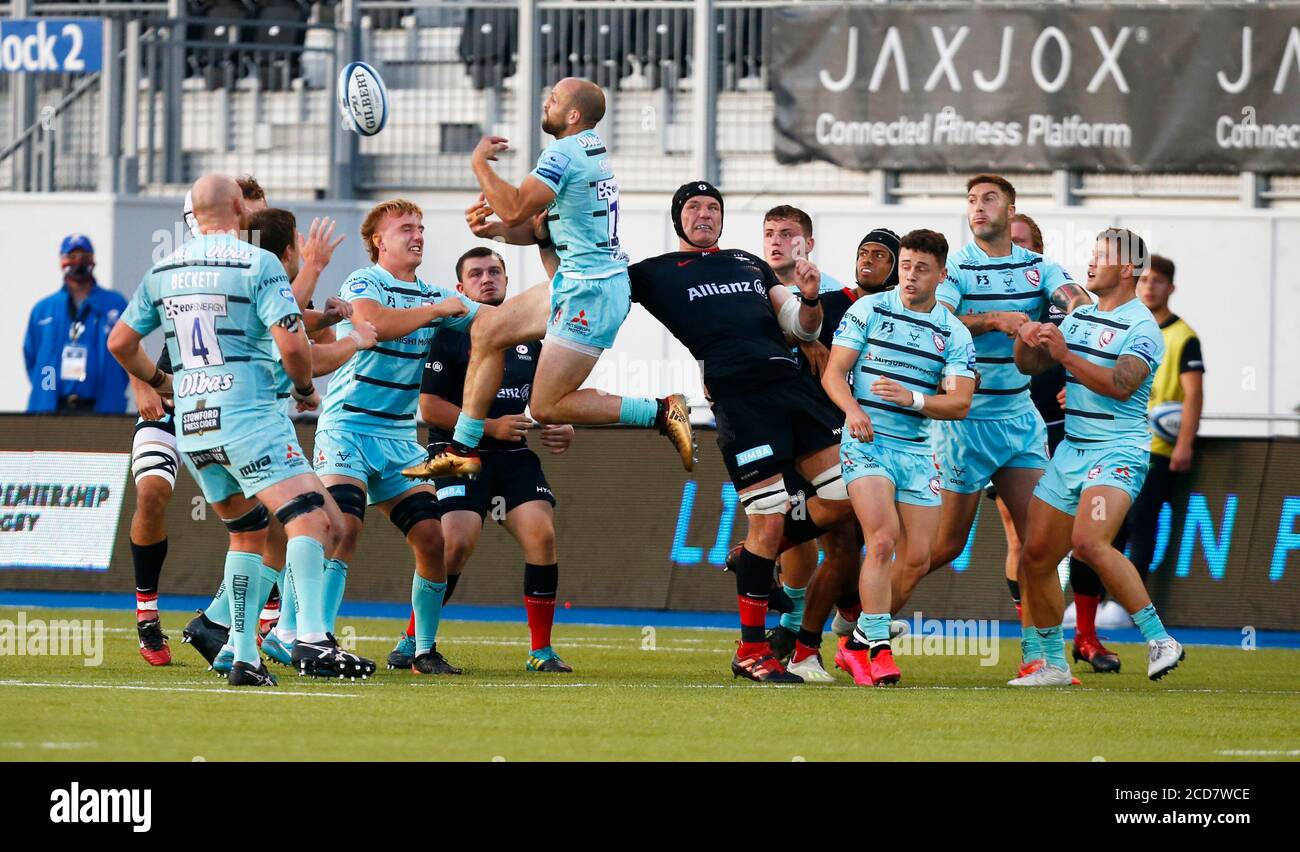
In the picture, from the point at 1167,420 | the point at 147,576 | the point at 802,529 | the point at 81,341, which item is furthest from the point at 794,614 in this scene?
the point at 81,341

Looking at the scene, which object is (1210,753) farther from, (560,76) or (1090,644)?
(560,76)

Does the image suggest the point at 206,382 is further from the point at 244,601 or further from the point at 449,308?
the point at 449,308

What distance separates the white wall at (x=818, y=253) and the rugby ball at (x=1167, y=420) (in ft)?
19.4

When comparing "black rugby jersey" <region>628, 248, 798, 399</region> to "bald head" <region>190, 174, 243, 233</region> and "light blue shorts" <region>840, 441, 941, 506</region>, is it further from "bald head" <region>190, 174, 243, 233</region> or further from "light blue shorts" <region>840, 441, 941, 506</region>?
"bald head" <region>190, 174, 243, 233</region>

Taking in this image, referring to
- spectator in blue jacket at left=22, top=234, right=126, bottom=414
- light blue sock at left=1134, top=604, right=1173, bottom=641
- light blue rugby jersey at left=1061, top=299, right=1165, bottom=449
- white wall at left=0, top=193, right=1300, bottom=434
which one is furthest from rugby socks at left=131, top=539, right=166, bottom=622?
white wall at left=0, top=193, right=1300, bottom=434

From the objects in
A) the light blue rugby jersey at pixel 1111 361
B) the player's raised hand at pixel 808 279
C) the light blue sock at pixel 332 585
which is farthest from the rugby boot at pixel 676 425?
the light blue rugby jersey at pixel 1111 361

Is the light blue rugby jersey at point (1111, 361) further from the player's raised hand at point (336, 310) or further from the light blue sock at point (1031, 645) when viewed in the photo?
the player's raised hand at point (336, 310)

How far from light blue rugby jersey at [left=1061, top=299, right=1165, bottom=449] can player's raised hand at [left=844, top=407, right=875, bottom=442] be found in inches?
50.1

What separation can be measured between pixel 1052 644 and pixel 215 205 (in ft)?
16.6

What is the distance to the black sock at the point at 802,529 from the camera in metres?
11.0

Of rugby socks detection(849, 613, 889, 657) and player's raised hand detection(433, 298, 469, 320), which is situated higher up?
player's raised hand detection(433, 298, 469, 320)

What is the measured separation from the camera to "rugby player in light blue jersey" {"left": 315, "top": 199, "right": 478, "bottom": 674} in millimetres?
10734

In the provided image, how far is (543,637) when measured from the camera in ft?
37.5
